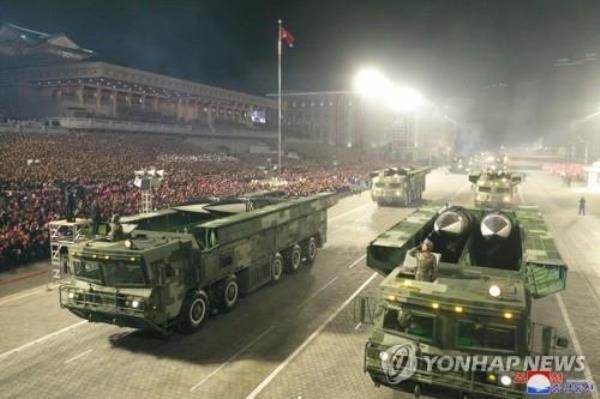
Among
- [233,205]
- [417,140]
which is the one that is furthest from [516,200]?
[417,140]

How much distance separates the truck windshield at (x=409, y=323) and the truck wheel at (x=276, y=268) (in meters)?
8.05

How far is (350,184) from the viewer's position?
1934 inches

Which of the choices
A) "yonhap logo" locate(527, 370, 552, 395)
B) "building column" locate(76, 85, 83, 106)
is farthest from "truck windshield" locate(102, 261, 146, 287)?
"building column" locate(76, 85, 83, 106)

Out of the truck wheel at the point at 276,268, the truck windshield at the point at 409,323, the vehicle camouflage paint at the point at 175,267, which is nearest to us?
the truck windshield at the point at 409,323

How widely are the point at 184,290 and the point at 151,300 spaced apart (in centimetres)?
120

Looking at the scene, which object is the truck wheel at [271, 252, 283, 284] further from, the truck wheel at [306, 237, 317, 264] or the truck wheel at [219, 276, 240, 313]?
the truck wheel at [306, 237, 317, 264]

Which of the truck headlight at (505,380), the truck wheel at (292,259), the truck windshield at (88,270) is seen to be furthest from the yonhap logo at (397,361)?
the truck wheel at (292,259)

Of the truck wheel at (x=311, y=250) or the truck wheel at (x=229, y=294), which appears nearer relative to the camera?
the truck wheel at (x=229, y=294)

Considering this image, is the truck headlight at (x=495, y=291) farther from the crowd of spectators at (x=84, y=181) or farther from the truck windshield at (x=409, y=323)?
the crowd of spectators at (x=84, y=181)

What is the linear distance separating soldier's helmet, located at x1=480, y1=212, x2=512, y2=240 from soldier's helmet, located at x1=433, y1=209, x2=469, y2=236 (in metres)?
0.50

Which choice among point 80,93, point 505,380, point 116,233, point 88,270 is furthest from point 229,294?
point 80,93

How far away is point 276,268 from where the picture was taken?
1598cm

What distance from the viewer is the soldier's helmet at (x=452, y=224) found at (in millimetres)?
12766

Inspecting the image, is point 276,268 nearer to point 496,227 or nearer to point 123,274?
point 123,274
